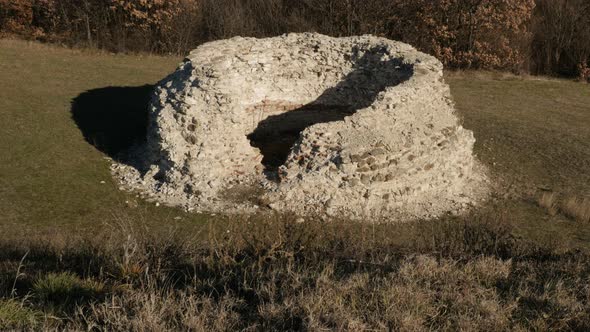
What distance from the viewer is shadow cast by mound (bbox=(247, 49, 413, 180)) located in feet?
45.7

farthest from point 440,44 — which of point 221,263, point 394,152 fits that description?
point 221,263

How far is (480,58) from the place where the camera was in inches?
1139

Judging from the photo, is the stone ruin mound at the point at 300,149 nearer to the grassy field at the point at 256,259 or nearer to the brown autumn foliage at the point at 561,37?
the grassy field at the point at 256,259

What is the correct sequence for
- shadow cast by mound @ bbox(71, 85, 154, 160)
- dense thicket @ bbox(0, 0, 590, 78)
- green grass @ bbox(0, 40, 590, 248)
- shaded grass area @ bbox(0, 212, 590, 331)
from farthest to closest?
1. dense thicket @ bbox(0, 0, 590, 78)
2. shadow cast by mound @ bbox(71, 85, 154, 160)
3. green grass @ bbox(0, 40, 590, 248)
4. shaded grass area @ bbox(0, 212, 590, 331)

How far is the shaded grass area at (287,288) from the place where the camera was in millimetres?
4559

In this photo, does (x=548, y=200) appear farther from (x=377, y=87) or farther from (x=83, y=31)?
(x=83, y=31)

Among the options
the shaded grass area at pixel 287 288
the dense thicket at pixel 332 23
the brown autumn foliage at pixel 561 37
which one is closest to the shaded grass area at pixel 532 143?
the shaded grass area at pixel 287 288

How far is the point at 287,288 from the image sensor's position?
16.9ft

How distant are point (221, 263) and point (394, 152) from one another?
565 cm

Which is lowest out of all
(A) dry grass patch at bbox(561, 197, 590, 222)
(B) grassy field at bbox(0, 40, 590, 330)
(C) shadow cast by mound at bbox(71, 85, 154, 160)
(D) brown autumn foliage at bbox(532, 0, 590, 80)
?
(A) dry grass patch at bbox(561, 197, 590, 222)

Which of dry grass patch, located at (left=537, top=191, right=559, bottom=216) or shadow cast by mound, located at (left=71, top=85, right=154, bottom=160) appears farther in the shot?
shadow cast by mound, located at (left=71, top=85, right=154, bottom=160)

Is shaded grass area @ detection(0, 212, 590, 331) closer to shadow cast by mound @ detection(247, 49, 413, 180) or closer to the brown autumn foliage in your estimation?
shadow cast by mound @ detection(247, 49, 413, 180)

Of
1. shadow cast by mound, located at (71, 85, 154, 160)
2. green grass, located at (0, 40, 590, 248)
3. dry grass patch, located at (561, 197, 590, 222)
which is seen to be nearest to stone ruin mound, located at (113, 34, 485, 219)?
green grass, located at (0, 40, 590, 248)

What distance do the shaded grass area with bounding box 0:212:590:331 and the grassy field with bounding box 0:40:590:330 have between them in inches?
0.7
